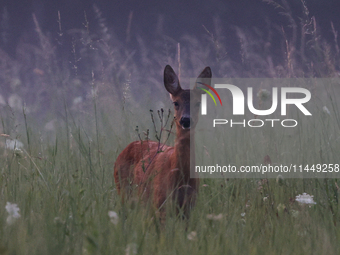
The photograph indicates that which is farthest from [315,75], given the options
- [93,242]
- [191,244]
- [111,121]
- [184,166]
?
[93,242]

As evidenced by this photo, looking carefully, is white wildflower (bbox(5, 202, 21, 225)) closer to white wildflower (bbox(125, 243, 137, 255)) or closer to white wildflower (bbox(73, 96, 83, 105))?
white wildflower (bbox(125, 243, 137, 255))

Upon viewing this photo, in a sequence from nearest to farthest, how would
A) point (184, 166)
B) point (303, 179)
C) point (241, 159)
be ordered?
point (184, 166), point (303, 179), point (241, 159)

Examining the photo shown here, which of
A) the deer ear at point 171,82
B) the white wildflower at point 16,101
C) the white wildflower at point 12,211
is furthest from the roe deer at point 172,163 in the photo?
the white wildflower at point 16,101

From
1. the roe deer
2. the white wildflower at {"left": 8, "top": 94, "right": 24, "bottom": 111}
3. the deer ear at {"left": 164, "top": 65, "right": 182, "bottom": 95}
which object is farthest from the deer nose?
the white wildflower at {"left": 8, "top": 94, "right": 24, "bottom": 111}

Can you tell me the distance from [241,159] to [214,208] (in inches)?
38.6

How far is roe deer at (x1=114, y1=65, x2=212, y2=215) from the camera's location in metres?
2.74

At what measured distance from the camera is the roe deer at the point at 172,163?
274 centimetres

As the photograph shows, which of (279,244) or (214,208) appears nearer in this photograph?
(279,244)

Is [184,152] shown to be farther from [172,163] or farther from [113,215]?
[113,215]

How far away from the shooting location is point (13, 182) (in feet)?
8.56

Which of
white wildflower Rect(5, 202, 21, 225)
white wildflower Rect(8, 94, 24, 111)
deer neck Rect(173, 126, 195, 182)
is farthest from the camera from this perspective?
white wildflower Rect(8, 94, 24, 111)

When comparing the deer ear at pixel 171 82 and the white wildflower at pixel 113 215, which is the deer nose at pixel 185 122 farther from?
the white wildflower at pixel 113 215

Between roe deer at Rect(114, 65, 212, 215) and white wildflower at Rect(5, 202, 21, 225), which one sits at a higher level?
roe deer at Rect(114, 65, 212, 215)

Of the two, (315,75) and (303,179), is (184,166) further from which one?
(315,75)
